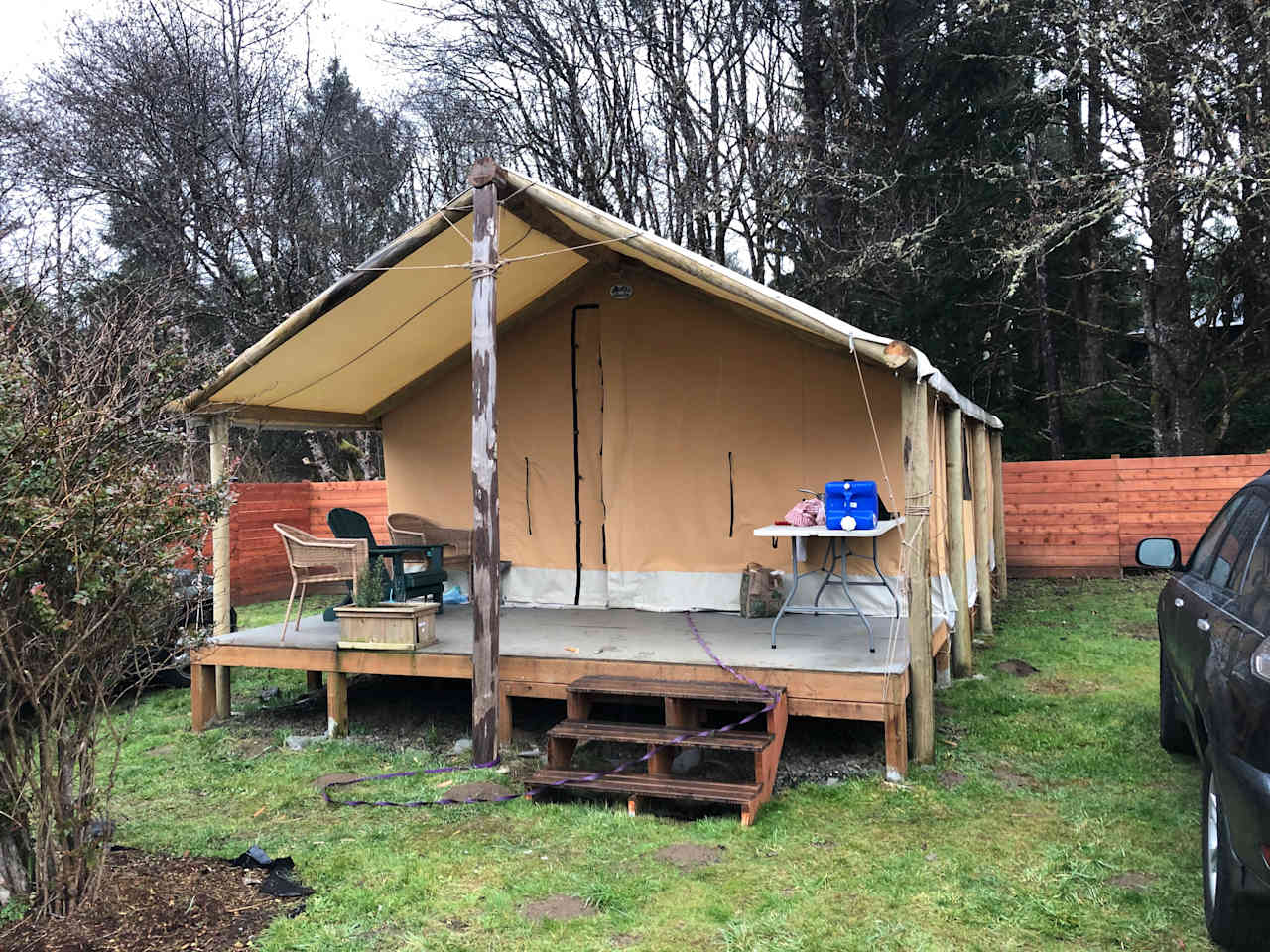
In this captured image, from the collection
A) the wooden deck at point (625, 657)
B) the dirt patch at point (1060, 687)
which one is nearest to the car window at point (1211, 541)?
the wooden deck at point (625, 657)

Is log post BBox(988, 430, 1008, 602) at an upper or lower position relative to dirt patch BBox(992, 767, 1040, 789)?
upper

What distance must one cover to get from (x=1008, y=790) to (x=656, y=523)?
2967 mm

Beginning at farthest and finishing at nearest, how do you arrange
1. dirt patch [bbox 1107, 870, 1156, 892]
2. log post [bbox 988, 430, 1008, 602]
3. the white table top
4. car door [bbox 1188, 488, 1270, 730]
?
log post [bbox 988, 430, 1008, 602] < the white table top < dirt patch [bbox 1107, 870, 1156, 892] < car door [bbox 1188, 488, 1270, 730]

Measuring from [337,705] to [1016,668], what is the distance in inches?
174

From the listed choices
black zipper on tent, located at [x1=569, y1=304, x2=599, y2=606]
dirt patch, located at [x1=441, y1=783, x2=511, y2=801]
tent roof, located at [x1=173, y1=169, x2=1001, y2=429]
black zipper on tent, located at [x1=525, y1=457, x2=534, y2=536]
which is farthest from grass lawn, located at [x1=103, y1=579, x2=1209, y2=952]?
black zipper on tent, located at [x1=525, y1=457, x2=534, y2=536]

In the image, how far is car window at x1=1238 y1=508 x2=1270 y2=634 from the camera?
2.34 meters

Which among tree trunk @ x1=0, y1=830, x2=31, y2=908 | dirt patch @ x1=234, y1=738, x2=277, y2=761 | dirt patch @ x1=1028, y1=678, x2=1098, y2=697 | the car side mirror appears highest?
the car side mirror

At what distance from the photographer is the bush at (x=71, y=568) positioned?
2.52m

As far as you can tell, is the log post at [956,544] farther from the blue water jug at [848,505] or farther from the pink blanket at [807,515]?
the blue water jug at [848,505]

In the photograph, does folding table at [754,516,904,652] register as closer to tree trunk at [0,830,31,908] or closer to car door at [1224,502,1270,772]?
car door at [1224,502,1270,772]

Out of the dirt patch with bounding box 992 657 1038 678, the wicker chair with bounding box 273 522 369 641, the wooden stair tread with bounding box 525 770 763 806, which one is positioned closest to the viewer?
the wooden stair tread with bounding box 525 770 763 806

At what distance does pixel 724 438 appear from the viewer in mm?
6227

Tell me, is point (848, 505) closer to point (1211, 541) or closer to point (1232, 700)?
point (1211, 541)

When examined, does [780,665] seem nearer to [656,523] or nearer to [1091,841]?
[1091,841]
